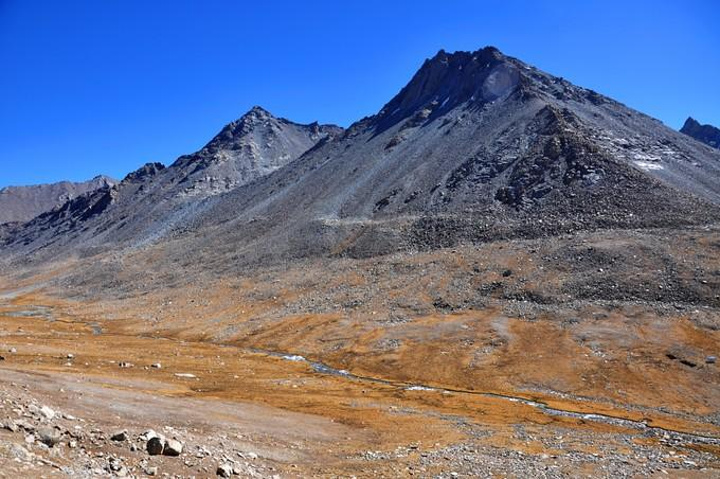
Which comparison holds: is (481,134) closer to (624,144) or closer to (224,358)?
(624,144)

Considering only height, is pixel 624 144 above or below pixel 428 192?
above

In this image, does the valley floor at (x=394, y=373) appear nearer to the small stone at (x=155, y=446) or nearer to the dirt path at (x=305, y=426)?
the dirt path at (x=305, y=426)

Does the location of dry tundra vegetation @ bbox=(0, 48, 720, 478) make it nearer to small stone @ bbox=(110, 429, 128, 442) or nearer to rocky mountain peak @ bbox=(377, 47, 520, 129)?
small stone @ bbox=(110, 429, 128, 442)

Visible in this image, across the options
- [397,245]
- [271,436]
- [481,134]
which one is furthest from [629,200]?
[271,436]

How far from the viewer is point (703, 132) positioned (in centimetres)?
18400

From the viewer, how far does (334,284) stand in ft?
238

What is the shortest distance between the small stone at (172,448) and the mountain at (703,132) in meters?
207

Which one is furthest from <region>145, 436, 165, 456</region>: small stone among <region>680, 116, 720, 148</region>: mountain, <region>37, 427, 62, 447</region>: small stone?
<region>680, 116, 720, 148</region>: mountain

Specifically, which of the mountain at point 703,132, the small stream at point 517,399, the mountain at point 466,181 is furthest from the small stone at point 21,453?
the mountain at point 703,132

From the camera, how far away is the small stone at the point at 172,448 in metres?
15.4

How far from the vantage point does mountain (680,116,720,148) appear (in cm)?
17662

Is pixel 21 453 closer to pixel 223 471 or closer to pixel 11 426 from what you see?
pixel 11 426

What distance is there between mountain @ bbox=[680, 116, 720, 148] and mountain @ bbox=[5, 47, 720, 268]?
81110mm

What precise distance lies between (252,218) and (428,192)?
45.1 m
